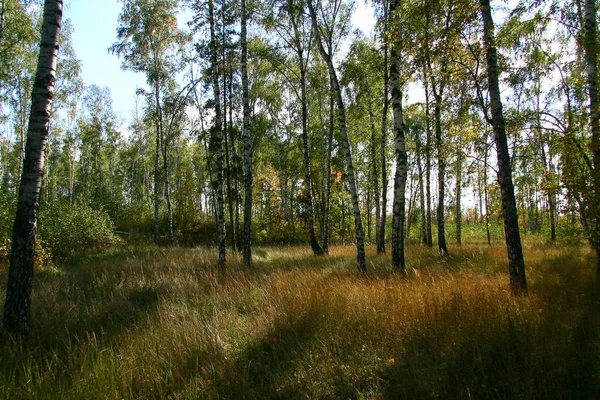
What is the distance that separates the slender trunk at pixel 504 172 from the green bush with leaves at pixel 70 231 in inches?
575

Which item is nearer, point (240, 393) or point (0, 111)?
point (240, 393)

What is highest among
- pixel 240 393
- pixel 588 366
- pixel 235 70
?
pixel 235 70

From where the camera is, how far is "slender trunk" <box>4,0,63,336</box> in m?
3.71

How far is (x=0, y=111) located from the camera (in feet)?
59.0

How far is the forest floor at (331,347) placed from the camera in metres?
2.65

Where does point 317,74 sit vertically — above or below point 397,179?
above

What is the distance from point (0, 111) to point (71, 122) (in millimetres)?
9903

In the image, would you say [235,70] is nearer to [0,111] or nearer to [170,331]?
[170,331]

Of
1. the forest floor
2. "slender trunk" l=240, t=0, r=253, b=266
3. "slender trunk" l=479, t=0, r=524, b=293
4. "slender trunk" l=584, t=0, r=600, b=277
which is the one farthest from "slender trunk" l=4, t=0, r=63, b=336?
"slender trunk" l=584, t=0, r=600, b=277

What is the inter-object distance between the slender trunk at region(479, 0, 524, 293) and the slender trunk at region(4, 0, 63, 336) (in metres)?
6.66

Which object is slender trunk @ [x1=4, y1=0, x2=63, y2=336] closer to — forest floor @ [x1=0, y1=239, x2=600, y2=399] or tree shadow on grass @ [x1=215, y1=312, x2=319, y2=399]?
forest floor @ [x1=0, y1=239, x2=600, y2=399]

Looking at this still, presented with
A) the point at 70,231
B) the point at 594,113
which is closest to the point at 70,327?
the point at 594,113

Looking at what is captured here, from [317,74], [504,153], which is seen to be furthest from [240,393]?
[317,74]

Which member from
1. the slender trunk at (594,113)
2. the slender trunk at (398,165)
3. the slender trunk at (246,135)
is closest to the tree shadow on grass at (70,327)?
the slender trunk at (246,135)
